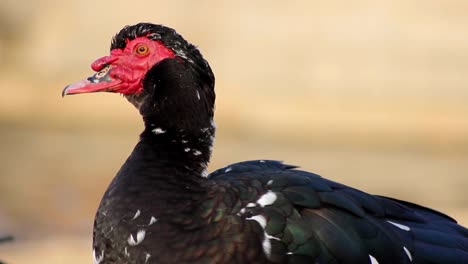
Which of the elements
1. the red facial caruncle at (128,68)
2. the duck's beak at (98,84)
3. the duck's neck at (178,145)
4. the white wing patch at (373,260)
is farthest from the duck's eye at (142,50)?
the white wing patch at (373,260)

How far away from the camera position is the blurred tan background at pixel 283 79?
39.6 feet

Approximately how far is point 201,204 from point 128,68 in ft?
2.22

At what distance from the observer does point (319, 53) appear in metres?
12.9

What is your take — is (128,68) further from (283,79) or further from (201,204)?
(283,79)

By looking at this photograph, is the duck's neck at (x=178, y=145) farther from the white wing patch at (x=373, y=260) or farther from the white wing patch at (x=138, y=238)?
the white wing patch at (x=373, y=260)

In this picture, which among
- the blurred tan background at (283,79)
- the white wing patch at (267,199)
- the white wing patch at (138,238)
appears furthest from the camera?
the blurred tan background at (283,79)

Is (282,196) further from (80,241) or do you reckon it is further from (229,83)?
(229,83)

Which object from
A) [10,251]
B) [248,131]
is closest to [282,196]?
[10,251]

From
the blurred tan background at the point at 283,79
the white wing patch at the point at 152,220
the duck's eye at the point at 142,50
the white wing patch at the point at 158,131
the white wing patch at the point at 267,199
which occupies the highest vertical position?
the duck's eye at the point at 142,50

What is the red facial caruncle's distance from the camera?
15.2ft

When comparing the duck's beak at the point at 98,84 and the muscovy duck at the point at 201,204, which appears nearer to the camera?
the muscovy duck at the point at 201,204

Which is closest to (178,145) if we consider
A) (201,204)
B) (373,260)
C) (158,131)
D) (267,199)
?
(158,131)

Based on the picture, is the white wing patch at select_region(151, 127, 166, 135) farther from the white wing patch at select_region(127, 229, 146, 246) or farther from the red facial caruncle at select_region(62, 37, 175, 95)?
the white wing patch at select_region(127, 229, 146, 246)

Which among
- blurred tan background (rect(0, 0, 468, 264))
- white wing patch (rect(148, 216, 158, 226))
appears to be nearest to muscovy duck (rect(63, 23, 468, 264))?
white wing patch (rect(148, 216, 158, 226))
